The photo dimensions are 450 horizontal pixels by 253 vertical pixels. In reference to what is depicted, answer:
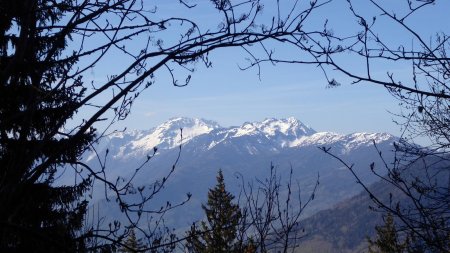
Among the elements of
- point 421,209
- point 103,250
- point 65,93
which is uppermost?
point 65,93

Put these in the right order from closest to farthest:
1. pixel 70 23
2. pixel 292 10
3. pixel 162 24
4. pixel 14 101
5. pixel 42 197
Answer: pixel 292 10 < pixel 70 23 < pixel 162 24 < pixel 14 101 < pixel 42 197

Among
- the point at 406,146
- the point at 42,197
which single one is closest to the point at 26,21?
the point at 406,146

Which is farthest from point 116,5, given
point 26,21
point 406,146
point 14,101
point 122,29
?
point 406,146

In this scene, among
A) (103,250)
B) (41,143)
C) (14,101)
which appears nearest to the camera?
(41,143)

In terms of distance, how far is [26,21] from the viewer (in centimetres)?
246

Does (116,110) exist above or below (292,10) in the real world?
below

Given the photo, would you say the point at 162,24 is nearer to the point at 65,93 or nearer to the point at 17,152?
the point at 65,93

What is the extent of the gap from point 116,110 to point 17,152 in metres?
0.64

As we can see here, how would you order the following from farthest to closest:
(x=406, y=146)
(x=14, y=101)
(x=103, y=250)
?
(x=406, y=146)
(x=14, y=101)
(x=103, y=250)

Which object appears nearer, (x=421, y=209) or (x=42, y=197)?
(x=421, y=209)

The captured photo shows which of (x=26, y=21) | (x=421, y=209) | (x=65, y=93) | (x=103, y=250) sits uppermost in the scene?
(x=26, y=21)

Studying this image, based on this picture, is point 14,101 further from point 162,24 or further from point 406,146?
point 406,146

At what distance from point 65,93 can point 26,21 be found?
0.45 metres

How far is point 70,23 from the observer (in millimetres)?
2619
